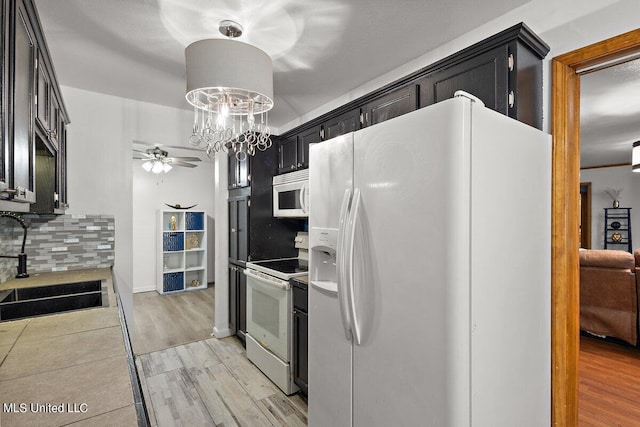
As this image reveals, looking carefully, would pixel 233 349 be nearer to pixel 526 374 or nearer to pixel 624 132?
pixel 526 374

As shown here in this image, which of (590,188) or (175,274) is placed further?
(590,188)

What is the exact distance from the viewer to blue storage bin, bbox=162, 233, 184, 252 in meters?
5.78

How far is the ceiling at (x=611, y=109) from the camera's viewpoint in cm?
258

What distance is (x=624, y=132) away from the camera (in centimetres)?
433

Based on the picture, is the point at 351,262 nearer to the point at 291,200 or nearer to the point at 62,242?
the point at 291,200

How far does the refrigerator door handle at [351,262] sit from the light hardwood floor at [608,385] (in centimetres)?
198

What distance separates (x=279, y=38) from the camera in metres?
2.04

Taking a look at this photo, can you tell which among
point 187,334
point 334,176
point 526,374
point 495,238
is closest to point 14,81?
point 334,176

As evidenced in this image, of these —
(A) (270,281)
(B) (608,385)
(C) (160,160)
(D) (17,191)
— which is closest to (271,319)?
(A) (270,281)

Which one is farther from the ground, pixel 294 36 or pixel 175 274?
pixel 294 36

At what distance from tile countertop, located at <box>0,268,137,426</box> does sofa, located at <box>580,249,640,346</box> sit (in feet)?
14.5

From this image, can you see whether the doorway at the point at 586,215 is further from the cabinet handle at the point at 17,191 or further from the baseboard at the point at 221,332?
the cabinet handle at the point at 17,191

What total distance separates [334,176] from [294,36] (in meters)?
1.00

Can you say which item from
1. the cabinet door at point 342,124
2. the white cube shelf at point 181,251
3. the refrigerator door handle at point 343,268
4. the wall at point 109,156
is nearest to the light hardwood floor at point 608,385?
the refrigerator door handle at point 343,268
